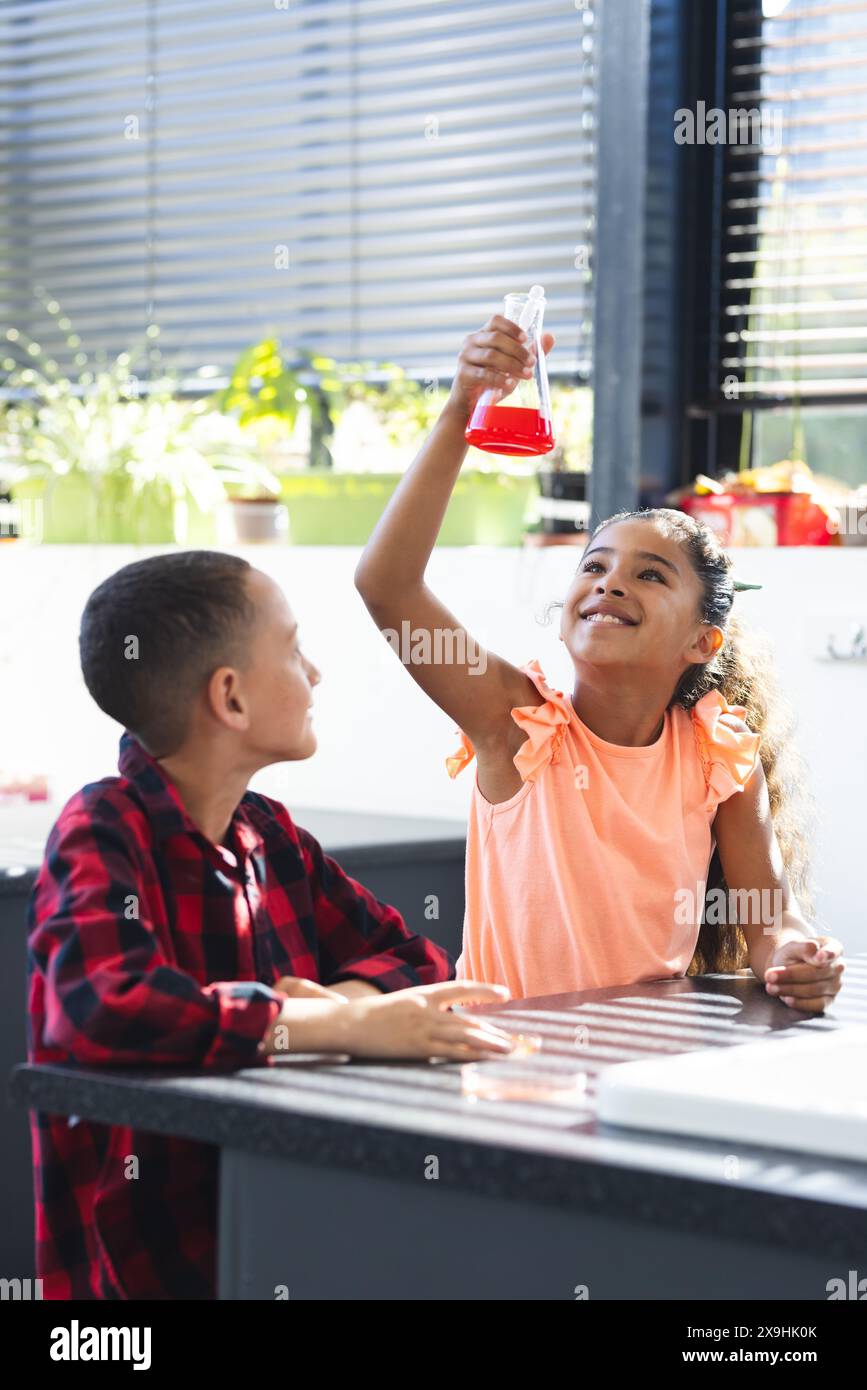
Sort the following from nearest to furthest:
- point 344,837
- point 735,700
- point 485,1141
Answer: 1. point 485,1141
2. point 735,700
3. point 344,837

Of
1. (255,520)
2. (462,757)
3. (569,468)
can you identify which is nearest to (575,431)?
(569,468)

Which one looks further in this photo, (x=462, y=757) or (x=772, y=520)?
(x=772, y=520)

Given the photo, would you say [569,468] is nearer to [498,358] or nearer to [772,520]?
[772,520]

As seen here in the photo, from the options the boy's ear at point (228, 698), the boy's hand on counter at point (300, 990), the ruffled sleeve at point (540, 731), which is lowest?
the boy's hand on counter at point (300, 990)

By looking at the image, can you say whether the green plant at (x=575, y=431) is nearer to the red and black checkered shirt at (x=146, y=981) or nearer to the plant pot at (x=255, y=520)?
the plant pot at (x=255, y=520)

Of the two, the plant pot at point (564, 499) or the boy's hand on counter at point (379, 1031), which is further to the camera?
the plant pot at point (564, 499)

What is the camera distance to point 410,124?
116 inches

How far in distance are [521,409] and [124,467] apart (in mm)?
1618

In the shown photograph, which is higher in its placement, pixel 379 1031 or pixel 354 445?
pixel 354 445

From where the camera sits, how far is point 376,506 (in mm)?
2832

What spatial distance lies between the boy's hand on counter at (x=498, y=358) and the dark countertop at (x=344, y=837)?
0.78 meters

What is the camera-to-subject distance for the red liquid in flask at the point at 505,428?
152 centimetres

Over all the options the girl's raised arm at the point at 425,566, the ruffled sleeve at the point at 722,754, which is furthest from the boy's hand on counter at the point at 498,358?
the ruffled sleeve at the point at 722,754

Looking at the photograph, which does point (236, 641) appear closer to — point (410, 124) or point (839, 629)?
point (839, 629)
